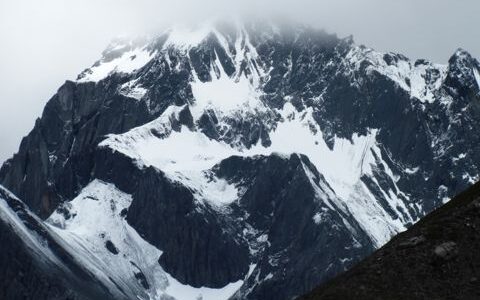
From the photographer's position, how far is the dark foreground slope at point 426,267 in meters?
120

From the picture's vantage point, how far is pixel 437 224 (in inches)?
4970

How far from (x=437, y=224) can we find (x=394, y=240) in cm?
514

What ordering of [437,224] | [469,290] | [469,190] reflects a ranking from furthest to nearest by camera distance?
1. [469,190]
2. [437,224]
3. [469,290]

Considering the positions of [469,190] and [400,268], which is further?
[469,190]

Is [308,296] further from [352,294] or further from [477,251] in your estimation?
[477,251]

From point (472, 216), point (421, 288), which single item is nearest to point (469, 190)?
point (472, 216)

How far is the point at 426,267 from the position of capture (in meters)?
122

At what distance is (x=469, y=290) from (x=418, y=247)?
7.39 meters

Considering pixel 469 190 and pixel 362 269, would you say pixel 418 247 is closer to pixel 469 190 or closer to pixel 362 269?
pixel 362 269

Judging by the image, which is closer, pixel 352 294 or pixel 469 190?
pixel 352 294

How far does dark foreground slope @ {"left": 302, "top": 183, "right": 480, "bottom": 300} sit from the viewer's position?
120m

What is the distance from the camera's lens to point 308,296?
415ft

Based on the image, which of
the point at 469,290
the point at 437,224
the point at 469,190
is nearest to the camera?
the point at 469,290

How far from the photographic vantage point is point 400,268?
123m
